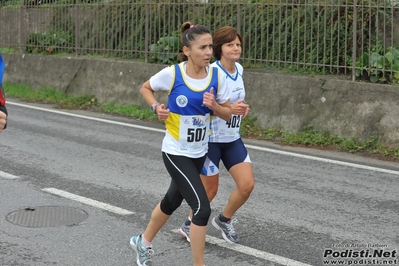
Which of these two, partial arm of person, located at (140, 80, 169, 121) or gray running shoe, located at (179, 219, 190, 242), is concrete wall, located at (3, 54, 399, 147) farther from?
partial arm of person, located at (140, 80, 169, 121)

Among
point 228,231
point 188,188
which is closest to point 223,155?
point 228,231

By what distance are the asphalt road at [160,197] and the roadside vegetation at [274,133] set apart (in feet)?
1.06

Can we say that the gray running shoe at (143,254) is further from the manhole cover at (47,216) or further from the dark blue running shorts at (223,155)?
the manhole cover at (47,216)

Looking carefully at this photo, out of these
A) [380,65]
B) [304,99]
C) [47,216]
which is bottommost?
[47,216]

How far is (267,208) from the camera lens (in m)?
7.02

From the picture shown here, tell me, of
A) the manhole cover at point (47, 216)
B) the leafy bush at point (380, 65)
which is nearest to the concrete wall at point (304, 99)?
the leafy bush at point (380, 65)

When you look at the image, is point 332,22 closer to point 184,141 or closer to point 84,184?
point 84,184

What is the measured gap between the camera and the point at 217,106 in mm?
5156

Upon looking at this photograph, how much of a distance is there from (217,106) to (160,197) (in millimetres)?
2472

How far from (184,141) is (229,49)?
→ 110 cm

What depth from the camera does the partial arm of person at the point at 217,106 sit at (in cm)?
507

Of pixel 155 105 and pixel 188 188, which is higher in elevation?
pixel 155 105

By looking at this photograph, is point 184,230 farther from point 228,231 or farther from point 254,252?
point 254,252

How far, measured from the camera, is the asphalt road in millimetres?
5719
